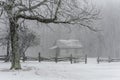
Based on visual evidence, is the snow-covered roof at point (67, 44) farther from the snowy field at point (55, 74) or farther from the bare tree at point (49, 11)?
the bare tree at point (49, 11)


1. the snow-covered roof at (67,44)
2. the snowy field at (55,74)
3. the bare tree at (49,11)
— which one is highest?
the bare tree at (49,11)

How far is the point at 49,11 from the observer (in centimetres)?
2319

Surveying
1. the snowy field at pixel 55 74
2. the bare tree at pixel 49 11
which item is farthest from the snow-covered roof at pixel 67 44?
the bare tree at pixel 49 11

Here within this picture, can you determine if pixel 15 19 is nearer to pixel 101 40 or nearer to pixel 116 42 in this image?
pixel 101 40

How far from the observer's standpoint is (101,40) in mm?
104562

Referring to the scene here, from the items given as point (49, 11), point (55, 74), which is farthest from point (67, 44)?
point (55, 74)

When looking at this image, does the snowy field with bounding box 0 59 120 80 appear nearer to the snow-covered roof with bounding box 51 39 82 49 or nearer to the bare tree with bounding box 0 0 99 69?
the bare tree with bounding box 0 0 99 69

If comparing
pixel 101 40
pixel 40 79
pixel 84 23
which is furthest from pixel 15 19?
pixel 101 40

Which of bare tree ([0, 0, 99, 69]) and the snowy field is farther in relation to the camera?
bare tree ([0, 0, 99, 69])

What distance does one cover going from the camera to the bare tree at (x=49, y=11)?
2227 centimetres

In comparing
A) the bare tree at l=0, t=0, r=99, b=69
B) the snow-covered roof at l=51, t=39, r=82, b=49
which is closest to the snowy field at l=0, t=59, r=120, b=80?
the bare tree at l=0, t=0, r=99, b=69

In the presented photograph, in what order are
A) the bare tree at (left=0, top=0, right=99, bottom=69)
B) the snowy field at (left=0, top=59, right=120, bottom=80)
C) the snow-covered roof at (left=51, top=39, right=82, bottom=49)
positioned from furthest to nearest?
1. the snow-covered roof at (left=51, top=39, right=82, bottom=49)
2. the bare tree at (left=0, top=0, right=99, bottom=69)
3. the snowy field at (left=0, top=59, right=120, bottom=80)

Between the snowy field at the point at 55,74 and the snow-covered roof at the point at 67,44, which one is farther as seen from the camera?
the snow-covered roof at the point at 67,44

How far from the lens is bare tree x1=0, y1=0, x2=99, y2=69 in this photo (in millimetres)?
22266
